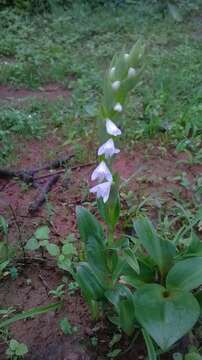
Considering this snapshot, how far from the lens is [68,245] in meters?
2.51

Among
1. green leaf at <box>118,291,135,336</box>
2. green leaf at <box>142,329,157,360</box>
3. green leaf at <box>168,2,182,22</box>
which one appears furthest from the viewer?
green leaf at <box>168,2,182,22</box>

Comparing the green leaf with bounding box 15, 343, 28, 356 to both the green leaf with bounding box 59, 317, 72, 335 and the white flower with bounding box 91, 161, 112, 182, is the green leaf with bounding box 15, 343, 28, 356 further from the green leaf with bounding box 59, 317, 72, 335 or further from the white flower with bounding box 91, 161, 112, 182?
the white flower with bounding box 91, 161, 112, 182

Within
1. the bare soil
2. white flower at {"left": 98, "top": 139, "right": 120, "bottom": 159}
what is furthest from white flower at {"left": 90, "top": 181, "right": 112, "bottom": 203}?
the bare soil

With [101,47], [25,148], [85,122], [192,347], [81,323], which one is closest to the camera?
[192,347]

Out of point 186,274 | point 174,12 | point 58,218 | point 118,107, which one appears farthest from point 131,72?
point 174,12

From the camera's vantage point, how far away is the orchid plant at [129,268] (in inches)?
72.4

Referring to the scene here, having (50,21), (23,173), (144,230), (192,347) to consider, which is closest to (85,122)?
(23,173)

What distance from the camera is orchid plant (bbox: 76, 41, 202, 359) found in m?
1.84

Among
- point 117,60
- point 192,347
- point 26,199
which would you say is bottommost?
point 192,347

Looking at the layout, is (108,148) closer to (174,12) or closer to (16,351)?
(16,351)

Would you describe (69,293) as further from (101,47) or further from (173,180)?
(101,47)

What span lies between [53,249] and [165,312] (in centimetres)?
73

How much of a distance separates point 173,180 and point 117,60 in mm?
1409

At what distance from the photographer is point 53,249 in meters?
2.49
